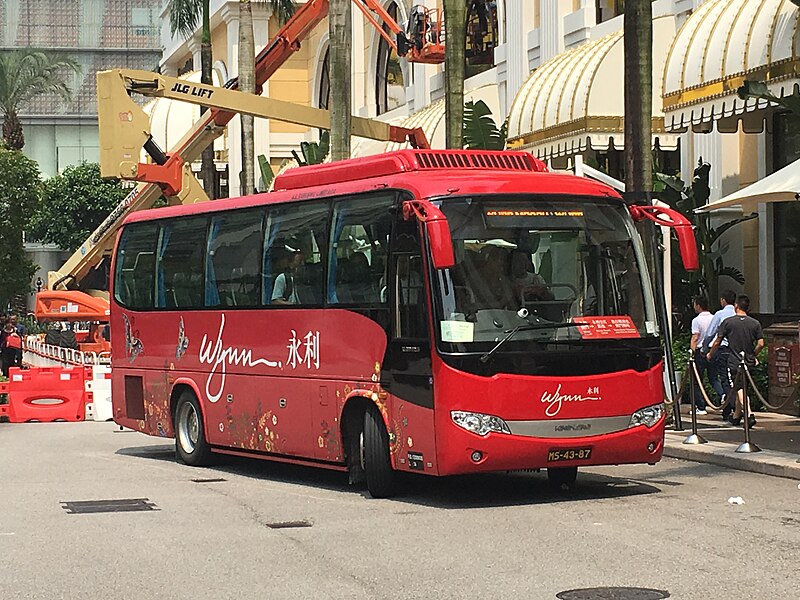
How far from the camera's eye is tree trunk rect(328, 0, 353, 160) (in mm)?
27641

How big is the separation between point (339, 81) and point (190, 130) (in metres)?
9.17

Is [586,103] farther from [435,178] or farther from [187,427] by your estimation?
[435,178]

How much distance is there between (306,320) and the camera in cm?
1582

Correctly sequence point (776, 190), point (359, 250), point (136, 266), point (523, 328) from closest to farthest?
point (523, 328) < point (359, 250) < point (776, 190) < point (136, 266)

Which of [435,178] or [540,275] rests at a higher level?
[435,178]

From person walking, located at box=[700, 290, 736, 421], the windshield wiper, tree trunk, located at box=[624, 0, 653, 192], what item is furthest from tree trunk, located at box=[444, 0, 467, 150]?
the windshield wiper

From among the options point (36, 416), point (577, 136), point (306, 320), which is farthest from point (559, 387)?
point (36, 416)

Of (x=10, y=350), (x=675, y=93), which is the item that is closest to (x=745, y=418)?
(x=675, y=93)

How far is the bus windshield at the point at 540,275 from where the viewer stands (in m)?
13.6

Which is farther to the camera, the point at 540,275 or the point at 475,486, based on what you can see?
the point at 475,486

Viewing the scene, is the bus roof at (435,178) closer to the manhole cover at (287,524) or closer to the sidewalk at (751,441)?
the manhole cover at (287,524)

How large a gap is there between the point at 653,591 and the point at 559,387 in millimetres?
4579

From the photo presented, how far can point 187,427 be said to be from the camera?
19.0m

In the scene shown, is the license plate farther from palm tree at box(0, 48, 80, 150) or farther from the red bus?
Result: palm tree at box(0, 48, 80, 150)
